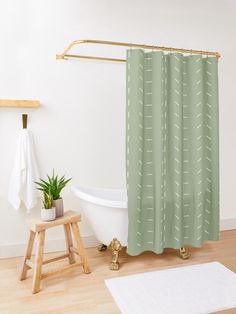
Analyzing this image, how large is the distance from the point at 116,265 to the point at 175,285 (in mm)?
479

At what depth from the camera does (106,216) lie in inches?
89.7

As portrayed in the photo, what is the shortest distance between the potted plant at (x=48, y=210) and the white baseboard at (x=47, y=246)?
0.69 meters

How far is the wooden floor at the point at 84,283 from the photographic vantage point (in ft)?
5.95

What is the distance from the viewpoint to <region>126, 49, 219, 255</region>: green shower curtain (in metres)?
2.26

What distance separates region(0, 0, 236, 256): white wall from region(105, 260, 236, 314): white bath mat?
84 centimetres

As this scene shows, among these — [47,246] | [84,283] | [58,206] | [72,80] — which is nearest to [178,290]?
[84,283]

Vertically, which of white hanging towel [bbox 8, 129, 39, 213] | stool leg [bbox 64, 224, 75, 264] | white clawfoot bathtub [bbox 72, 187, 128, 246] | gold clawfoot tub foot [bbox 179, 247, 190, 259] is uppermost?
white hanging towel [bbox 8, 129, 39, 213]

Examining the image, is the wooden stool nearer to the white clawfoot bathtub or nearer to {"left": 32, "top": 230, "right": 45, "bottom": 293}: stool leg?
{"left": 32, "top": 230, "right": 45, "bottom": 293}: stool leg

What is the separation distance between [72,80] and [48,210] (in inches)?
48.1

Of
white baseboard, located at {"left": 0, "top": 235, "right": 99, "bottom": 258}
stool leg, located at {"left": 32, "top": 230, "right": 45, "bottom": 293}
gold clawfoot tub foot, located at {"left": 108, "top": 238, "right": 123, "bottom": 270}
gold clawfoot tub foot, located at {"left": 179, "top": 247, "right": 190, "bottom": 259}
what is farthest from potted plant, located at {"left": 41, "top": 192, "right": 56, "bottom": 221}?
gold clawfoot tub foot, located at {"left": 179, "top": 247, "right": 190, "bottom": 259}

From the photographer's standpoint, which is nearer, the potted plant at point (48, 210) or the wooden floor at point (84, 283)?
the wooden floor at point (84, 283)

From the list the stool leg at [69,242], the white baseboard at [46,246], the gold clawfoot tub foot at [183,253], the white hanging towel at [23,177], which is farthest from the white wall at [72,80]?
the gold clawfoot tub foot at [183,253]

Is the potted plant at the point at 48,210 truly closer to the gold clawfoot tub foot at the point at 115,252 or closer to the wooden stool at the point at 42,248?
the wooden stool at the point at 42,248

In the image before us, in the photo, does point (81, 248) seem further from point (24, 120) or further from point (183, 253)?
point (24, 120)
